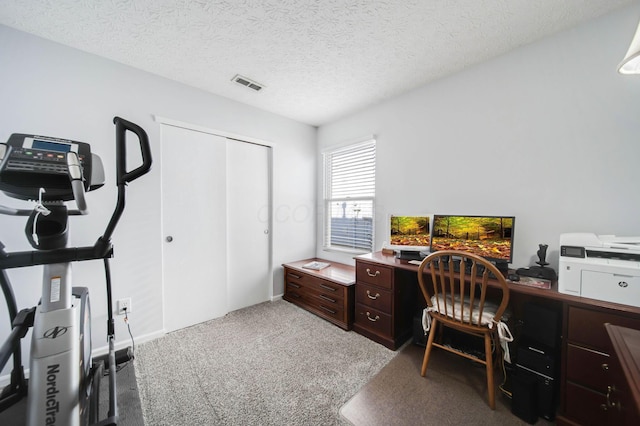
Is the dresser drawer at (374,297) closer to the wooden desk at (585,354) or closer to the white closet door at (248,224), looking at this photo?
the wooden desk at (585,354)

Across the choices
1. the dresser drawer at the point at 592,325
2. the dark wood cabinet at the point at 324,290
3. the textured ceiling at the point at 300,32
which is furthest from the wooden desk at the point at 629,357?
the textured ceiling at the point at 300,32

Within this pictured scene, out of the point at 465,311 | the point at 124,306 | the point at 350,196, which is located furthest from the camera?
the point at 350,196

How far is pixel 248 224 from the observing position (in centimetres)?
290

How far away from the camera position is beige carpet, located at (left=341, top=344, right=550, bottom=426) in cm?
138

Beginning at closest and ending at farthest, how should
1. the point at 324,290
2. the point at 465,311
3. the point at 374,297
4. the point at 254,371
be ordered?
1. the point at 465,311
2. the point at 254,371
3. the point at 374,297
4. the point at 324,290

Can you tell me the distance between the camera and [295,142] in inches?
129

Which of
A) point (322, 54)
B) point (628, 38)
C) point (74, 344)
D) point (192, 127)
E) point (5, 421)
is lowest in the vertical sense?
point (5, 421)

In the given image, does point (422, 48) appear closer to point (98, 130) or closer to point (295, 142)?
point (295, 142)

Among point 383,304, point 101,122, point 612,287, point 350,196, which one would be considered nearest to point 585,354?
point 612,287

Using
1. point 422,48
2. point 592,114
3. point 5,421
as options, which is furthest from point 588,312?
point 5,421

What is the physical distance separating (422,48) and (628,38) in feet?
3.92

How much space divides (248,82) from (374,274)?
7.29 ft

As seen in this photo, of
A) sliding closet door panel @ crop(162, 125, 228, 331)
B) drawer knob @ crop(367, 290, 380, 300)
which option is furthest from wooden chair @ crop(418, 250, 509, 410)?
sliding closet door panel @ crop(162, 125, 228, 331)

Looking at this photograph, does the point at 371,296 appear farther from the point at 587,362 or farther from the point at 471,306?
the point at 587,362
